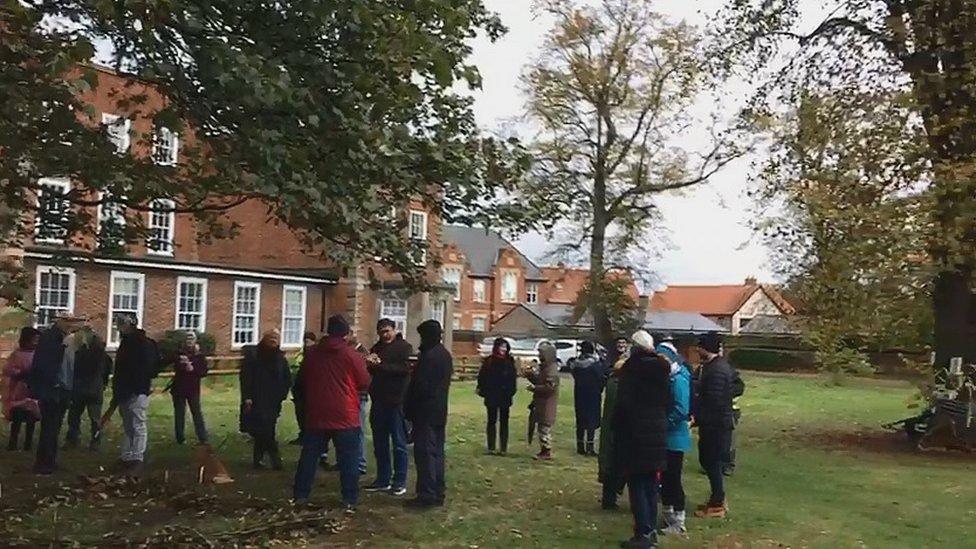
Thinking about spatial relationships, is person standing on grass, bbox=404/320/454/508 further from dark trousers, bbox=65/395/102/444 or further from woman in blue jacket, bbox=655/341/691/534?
dark trousers, bbox=65/395/102/444

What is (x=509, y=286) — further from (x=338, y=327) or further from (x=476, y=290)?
(x=338, y=327)

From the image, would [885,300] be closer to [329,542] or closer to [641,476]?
[641,476]

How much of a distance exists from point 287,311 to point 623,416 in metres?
30.6

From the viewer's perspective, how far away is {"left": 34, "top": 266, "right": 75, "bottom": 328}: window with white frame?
29516 mm

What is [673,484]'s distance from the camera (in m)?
10.2

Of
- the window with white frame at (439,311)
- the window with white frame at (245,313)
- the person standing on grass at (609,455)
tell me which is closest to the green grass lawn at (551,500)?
the person standing on grass at (609,455)

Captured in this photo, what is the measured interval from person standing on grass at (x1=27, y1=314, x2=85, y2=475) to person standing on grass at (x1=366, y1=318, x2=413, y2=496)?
3.62 meters

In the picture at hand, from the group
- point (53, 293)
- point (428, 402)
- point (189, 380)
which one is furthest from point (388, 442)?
point (53, 293)

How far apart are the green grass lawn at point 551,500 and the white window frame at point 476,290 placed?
6293 cm

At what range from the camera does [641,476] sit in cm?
926

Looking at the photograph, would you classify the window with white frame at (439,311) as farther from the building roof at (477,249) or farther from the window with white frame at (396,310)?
the building roof at (477,249)

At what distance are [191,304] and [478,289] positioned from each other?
1960 inches

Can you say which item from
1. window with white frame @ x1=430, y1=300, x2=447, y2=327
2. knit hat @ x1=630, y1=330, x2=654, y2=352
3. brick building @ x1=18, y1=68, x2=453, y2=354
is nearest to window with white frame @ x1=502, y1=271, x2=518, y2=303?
window with white frame @ x1=430, y1=300, x2=447, y2=327

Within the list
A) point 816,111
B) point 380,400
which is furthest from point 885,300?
point 380,400
